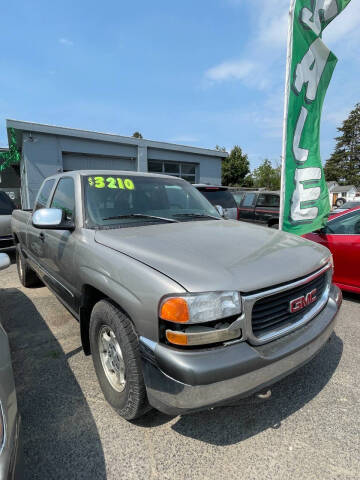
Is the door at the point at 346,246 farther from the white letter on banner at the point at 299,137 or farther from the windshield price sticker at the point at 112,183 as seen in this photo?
the windshield price sticker at the point at 112,183

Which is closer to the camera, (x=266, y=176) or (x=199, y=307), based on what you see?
(x=199, y=307)

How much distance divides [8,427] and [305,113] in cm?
520

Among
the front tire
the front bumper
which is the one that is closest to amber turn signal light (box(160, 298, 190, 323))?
the front bumper

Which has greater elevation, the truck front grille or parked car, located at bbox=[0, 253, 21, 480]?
the truck front grille

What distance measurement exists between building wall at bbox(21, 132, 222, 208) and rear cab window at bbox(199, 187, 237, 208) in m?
8.27

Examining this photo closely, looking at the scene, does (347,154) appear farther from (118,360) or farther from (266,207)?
(118,360)

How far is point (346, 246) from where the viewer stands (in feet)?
13.1

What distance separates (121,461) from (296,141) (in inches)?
181

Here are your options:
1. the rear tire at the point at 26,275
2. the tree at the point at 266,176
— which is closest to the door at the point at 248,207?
the rear tire at the point at 26,275

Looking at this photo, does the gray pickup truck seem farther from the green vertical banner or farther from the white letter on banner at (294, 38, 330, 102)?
the white letter on banner at (294, 38, 330, 102)

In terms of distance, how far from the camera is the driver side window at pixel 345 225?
405 centimetres

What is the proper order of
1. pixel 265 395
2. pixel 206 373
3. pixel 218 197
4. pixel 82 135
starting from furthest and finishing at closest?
pixel 82 135
pixel 218 197
pixel 265 395
pixel 206 373

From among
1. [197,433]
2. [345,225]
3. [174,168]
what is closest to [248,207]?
[345,225]

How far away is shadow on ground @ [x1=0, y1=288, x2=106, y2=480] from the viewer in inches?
65.8
